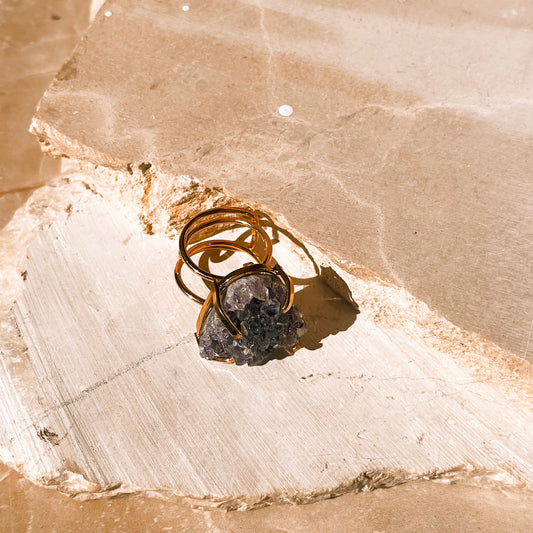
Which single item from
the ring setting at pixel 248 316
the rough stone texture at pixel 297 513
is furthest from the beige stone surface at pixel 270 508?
the ring setting at pixel 248 316

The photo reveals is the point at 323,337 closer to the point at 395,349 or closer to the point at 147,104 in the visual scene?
the point at 395,349

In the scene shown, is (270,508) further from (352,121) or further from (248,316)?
(352,121)

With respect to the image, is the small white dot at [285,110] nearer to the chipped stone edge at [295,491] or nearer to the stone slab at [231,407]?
the stone slab at [231,407]

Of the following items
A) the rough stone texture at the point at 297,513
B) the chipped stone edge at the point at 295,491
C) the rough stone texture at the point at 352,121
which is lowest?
the rough stone texture at the point at 297,513

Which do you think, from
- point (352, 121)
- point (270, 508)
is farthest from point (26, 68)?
point (270, 508)

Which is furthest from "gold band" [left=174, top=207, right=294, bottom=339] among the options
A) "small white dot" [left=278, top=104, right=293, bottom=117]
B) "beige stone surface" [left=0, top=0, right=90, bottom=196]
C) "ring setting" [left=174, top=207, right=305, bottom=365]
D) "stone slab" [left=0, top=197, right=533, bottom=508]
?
"beige stone surface" [left=0, top=0, right=90, bottom=196]

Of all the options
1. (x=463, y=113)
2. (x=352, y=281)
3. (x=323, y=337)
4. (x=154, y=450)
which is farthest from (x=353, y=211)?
(x=154, y=450)
